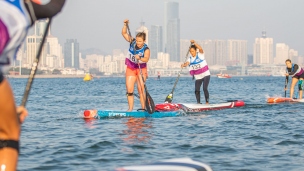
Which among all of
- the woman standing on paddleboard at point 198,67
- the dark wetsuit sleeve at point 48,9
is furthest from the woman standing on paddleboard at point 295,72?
the dark wetsuit sleeve at point 48,9

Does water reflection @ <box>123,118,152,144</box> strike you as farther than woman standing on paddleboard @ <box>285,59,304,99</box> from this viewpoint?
No

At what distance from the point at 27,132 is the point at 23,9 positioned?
797 centimetres

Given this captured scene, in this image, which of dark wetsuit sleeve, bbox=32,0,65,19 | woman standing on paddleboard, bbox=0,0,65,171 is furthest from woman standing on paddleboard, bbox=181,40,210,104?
woman standing on paddleboard, bbox=0,0,65,171

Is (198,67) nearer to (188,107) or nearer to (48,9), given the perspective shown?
(188,107)

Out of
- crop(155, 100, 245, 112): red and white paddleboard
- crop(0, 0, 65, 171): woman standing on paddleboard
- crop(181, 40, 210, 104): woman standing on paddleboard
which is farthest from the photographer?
crop(181, 40, 210, 104): woman standing on paddleboard

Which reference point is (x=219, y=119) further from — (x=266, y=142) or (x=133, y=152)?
(x=133, y=152)

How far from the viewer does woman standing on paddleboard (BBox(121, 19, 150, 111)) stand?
14219mm

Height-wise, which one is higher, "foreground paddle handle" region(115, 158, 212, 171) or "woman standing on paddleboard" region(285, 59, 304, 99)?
"woman standing on paddleboard" region(285, 59, 304, 99)

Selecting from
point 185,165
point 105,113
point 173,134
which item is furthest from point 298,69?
point 185,165

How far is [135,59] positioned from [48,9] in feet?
32.8

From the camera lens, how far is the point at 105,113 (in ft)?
46.7

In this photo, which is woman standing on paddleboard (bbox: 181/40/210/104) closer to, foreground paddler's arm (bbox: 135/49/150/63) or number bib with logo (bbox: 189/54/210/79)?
number bib with logo (bbox: 189/54/210/79)

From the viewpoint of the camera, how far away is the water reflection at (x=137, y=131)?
1010 centimetres

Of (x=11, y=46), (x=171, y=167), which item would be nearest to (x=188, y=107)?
(x=171, y=167)
